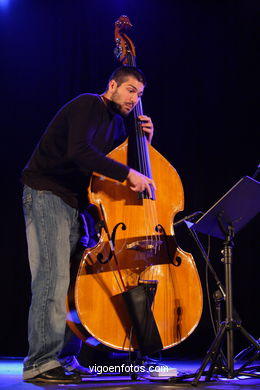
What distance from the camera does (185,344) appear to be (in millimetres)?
4074

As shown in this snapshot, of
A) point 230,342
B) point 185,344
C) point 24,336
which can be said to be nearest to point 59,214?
point 230,342

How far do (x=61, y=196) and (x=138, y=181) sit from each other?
408mm

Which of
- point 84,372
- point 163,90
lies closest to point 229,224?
point 84,372

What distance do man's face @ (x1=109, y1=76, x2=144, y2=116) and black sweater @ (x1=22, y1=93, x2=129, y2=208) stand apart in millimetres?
94

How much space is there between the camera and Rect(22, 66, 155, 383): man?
8.30 ft

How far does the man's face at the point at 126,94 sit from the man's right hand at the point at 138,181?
0.43 meters

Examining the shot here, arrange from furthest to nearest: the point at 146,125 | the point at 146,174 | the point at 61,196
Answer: the point at 146,125
the point at 146,174
the point at 61,196

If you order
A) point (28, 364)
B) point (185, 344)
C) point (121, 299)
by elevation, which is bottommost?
point (185, 344)

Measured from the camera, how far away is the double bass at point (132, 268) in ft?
8.21

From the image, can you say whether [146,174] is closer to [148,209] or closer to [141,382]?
[148,209]

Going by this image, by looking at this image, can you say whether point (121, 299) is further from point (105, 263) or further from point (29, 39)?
point (29, 39)

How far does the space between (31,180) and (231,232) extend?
1062 millimetres

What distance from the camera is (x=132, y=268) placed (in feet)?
8.59

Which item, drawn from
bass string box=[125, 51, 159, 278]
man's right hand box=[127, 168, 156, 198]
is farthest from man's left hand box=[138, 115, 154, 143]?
man's right hand box=[127, 168, 156, 198]
